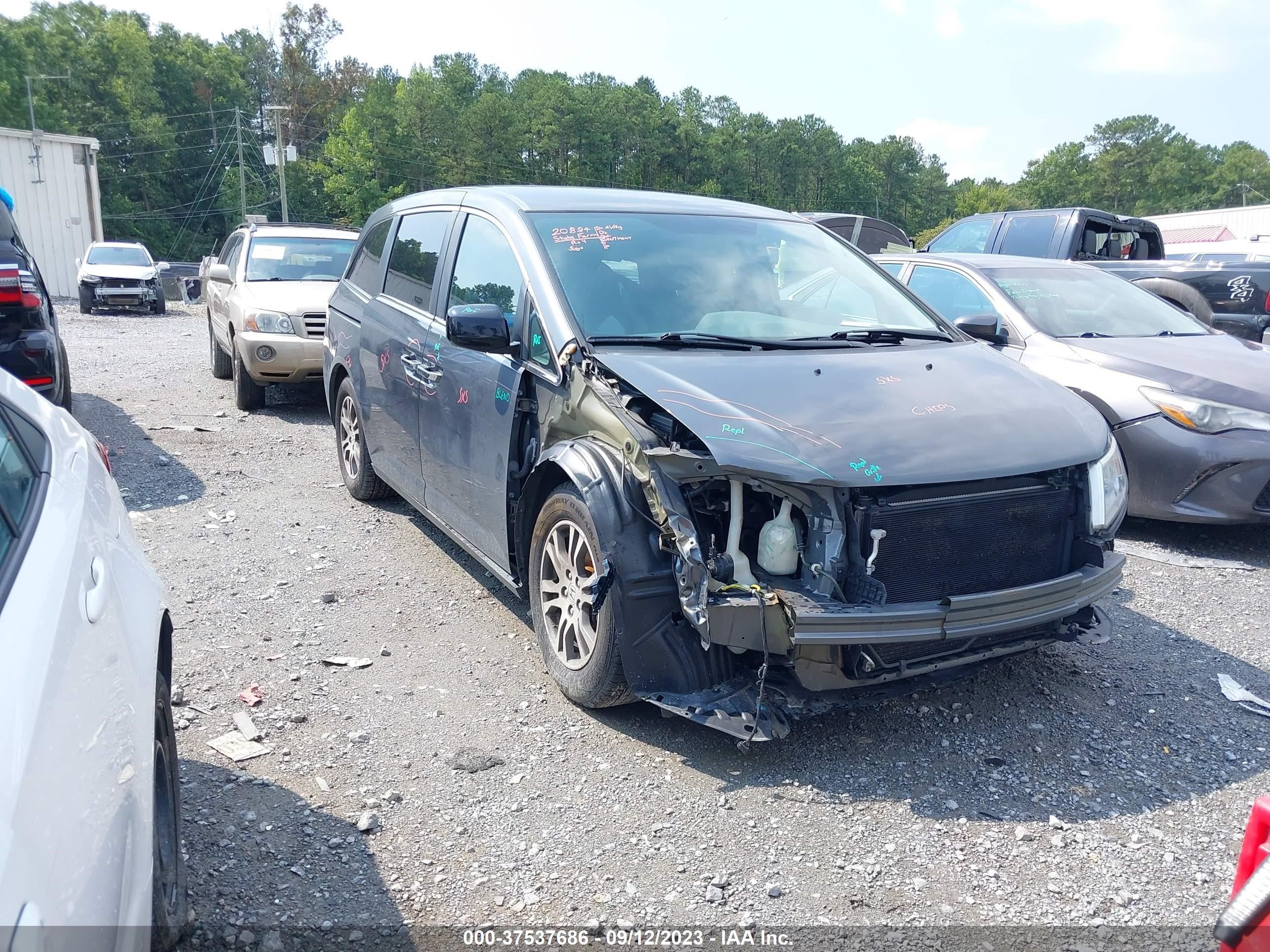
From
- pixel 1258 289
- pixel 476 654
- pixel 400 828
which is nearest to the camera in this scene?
pixel 400 828

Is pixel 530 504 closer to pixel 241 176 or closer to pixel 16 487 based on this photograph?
pixel 16 487

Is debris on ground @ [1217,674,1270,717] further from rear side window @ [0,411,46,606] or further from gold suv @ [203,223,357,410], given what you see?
gold suv @ [203,223,357,410]

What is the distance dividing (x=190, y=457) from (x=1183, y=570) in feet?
23.4

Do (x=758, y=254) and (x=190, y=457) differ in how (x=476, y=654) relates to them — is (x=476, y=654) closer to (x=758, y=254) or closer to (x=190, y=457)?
(x=758, y=254)

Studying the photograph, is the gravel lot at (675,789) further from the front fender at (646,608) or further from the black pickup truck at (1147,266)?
the black pickup truck at (1147,266)

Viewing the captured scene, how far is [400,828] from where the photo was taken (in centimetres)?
314

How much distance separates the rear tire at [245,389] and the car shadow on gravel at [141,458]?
100 cm

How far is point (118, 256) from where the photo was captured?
24141 mm

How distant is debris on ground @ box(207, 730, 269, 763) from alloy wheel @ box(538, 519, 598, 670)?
1.14 metres

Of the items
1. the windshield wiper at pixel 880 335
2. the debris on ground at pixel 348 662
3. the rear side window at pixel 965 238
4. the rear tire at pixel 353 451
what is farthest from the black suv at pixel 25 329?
the rear side window at pixel 965 238

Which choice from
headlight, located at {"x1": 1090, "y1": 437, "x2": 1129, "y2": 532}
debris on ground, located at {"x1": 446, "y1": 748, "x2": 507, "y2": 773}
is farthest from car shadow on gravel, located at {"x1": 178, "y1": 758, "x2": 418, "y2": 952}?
headlight, located at {"x1": 1090, "y1": 437, "x2": 1129, "y2": 532}

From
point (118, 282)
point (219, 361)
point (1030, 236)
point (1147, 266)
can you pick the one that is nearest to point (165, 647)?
point (219, 361)

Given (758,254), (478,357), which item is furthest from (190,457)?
(758,254)

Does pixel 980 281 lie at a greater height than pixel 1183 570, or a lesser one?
greater
